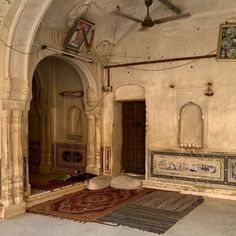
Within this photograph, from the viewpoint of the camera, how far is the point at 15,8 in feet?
16.9

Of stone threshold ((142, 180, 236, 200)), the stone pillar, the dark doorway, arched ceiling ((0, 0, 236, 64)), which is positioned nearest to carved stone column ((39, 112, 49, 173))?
the dark doorway

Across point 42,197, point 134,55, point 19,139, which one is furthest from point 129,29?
point 42,197

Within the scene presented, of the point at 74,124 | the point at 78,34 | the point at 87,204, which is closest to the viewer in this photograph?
the point at 87,204

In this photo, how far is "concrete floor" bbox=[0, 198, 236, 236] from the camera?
4555mm

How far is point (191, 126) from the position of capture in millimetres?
6953

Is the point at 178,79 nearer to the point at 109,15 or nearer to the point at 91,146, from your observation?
the point at 109,15

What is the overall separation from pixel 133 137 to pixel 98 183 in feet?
5.15

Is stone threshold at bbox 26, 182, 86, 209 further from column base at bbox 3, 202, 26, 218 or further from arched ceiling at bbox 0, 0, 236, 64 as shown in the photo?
arched ceiling at bbox 0, 0, 236, 64

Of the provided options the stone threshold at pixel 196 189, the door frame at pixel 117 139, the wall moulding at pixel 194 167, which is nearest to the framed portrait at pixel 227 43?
the wall moulding at pixel 194 167

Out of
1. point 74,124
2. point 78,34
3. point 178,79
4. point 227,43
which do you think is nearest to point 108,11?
point 78,34

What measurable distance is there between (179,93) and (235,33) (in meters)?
1.67

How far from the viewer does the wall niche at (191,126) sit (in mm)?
6840

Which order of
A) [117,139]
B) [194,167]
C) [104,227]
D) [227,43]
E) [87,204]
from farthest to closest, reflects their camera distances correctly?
[117,139] → [194,167] → [227,43] → [87,204] → [104,227]

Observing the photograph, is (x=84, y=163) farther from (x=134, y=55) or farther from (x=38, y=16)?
(x=38, y=16)
